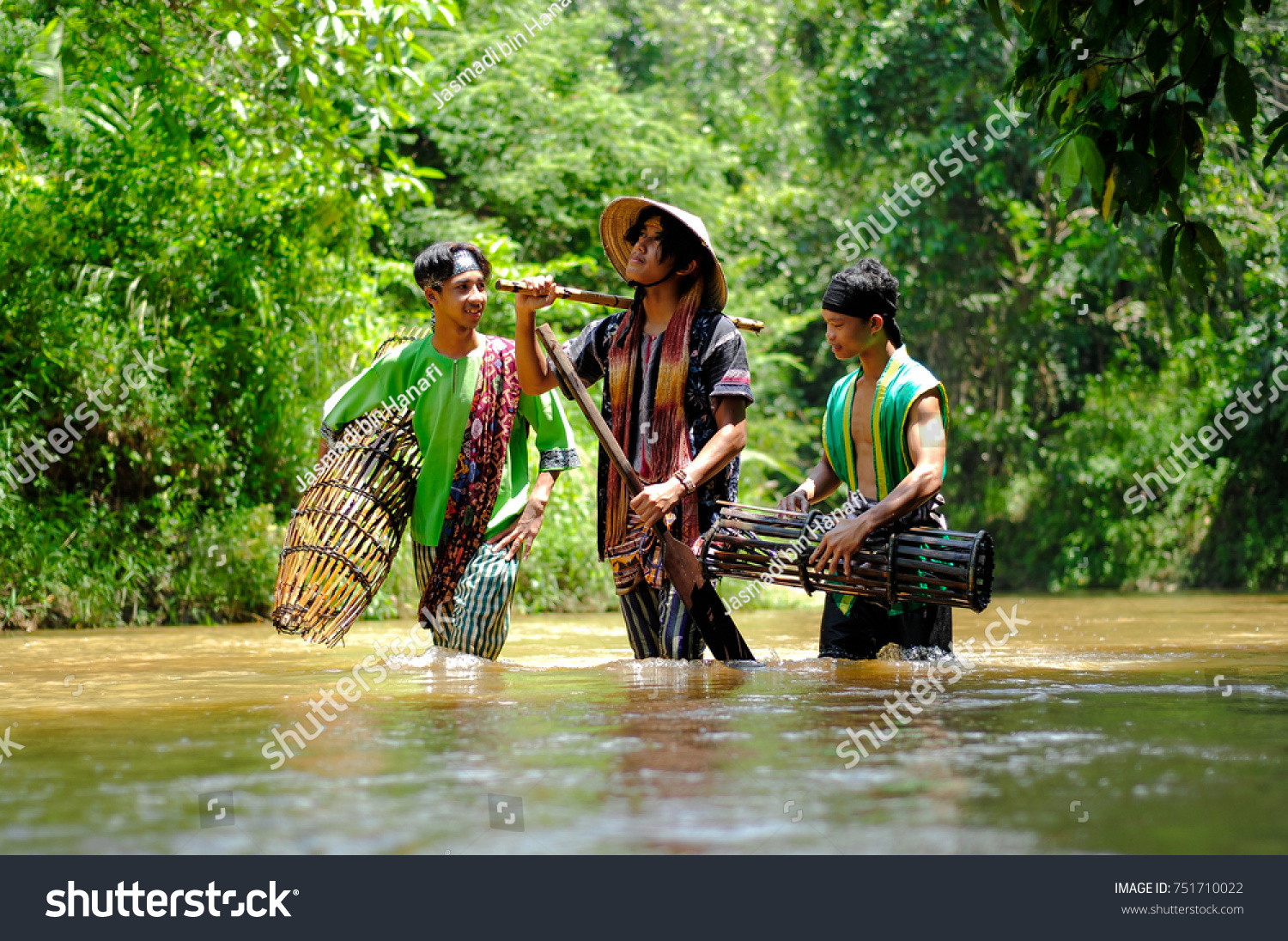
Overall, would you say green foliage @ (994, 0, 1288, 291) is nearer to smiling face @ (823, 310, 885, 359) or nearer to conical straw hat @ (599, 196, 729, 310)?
smiling face @ (823, 310, 885, 359)

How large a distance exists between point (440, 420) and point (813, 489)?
144 cm

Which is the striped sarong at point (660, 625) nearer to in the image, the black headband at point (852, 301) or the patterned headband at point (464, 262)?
the black headband at point (852, 301)

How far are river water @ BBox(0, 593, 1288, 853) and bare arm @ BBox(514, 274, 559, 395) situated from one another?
107 cm

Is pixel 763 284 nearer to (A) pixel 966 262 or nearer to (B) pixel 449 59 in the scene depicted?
(A) pixel 966 262

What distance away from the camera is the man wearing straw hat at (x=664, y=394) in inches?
188

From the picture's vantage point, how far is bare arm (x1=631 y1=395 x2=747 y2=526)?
4.61m

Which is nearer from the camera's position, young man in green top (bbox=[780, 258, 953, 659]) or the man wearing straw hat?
young man in green top (bbox=[780, 258, 953, 659])

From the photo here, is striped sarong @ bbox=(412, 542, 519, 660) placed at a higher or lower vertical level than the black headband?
lower

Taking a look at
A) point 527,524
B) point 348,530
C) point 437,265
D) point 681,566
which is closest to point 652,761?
point 681,566

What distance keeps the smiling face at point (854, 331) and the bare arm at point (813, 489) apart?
0.47 meters

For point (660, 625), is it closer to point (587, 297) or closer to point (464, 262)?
point (587, 297)

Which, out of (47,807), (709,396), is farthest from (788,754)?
(709,396)

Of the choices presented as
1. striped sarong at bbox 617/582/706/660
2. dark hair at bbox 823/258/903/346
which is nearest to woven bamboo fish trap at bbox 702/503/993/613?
striped sarong at bbox 617/582/706/660

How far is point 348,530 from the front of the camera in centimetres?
539
